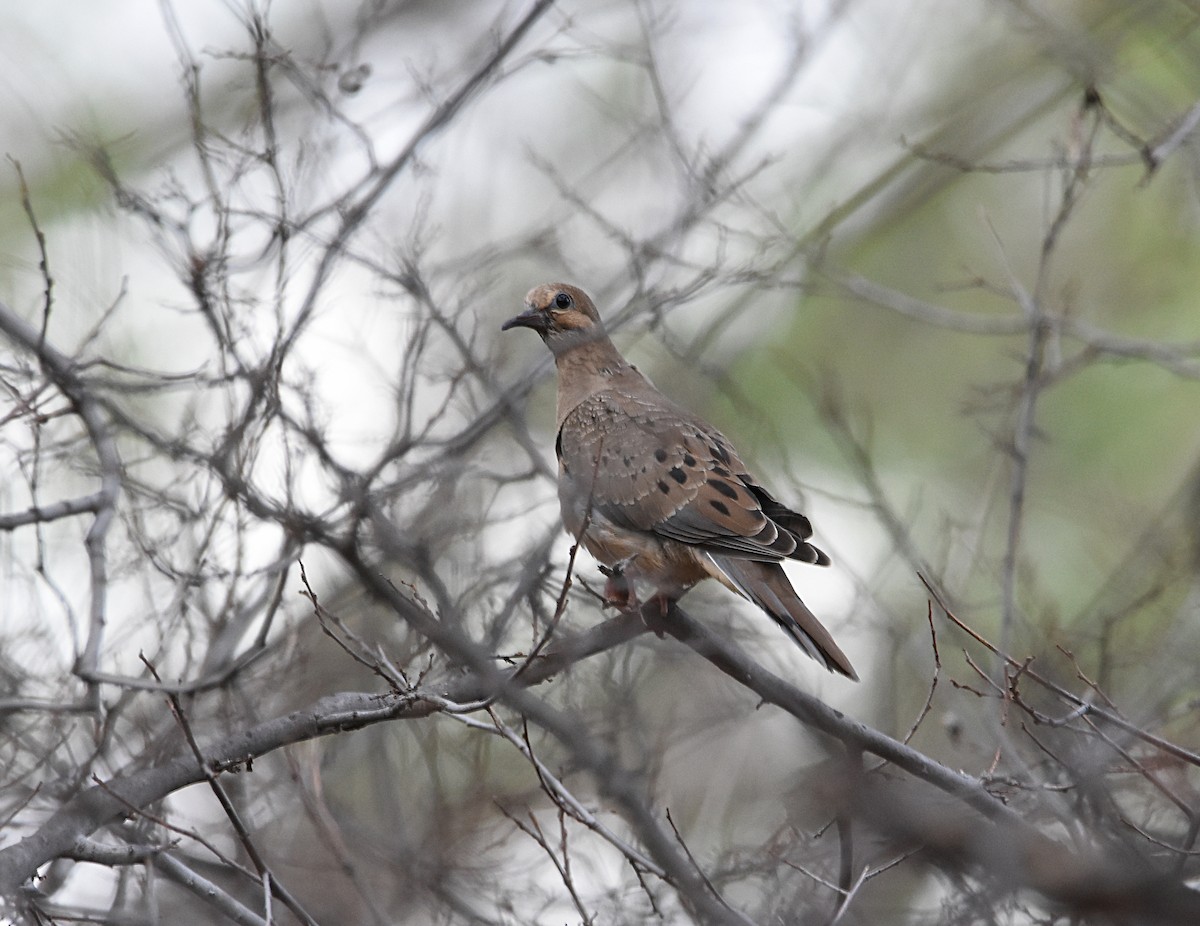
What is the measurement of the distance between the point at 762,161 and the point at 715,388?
1.33 meters

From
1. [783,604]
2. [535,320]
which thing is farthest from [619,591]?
[535,320]

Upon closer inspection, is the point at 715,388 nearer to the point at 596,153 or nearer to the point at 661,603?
the point at 596,153

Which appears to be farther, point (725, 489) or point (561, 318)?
point (561, 318)

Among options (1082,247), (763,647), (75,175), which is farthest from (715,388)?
(1082,247)

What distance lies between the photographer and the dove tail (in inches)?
169

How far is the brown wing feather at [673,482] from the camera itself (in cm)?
488

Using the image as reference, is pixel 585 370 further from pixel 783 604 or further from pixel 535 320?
pixel 783 604

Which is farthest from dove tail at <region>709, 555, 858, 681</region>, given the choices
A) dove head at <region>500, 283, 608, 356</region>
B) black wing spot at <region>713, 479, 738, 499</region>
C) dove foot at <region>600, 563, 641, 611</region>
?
dove head at <region>500, 283, 608, 356</region>

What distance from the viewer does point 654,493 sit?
203 inches

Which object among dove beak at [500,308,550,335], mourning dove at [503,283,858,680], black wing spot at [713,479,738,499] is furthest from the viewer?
dove beak at [500,308,550,335]

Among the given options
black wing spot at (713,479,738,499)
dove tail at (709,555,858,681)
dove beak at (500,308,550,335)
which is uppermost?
dove beak at (500,308,550,335)

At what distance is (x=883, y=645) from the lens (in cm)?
637

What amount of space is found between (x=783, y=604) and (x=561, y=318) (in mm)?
1961

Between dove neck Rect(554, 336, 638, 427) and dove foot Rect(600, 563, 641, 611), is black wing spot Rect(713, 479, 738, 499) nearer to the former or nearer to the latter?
dove foot Rect(600, 563, 641, 611)
